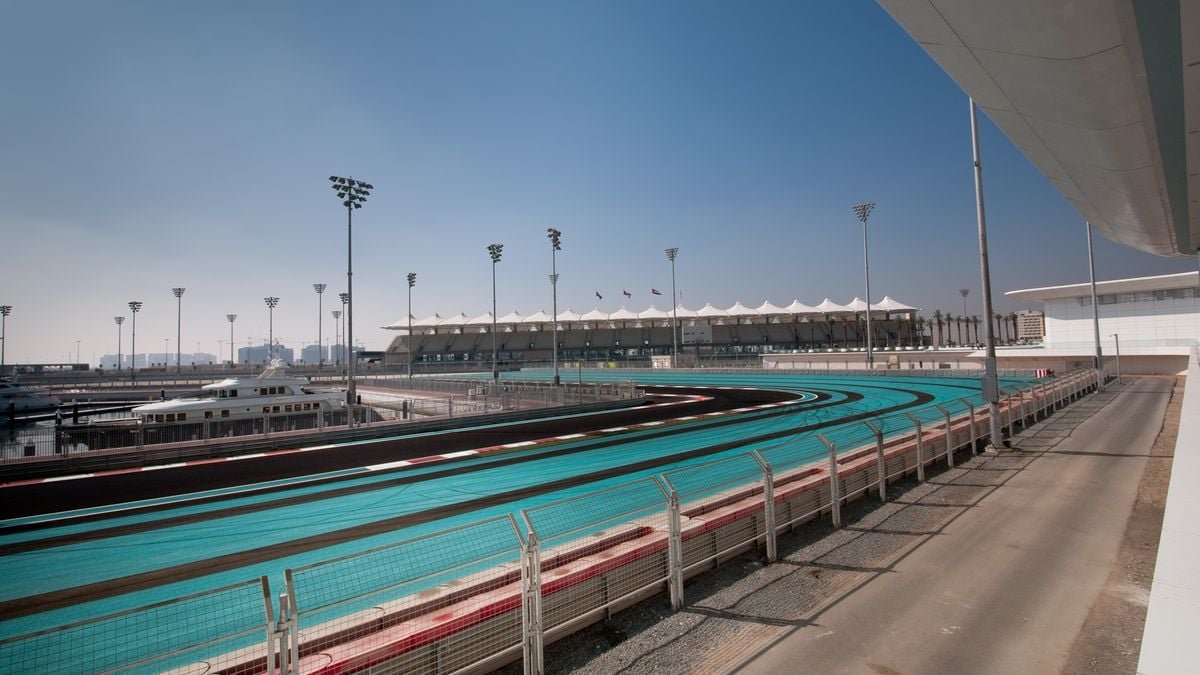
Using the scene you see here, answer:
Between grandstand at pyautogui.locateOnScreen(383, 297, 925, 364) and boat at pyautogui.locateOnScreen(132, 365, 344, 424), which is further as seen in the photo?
grandstand at pyautogui.locateOnScreen(383, 297, 925, 364)

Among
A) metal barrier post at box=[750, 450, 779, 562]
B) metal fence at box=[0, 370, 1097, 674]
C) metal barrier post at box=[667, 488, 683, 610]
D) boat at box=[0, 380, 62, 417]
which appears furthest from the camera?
boat at box=[0, 380, 62, 417]

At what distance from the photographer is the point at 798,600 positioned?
5.79 meters

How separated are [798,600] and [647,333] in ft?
313

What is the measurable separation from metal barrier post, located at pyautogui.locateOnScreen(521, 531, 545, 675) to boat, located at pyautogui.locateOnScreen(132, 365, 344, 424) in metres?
20.3

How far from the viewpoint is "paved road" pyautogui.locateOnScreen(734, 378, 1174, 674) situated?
4.65 metres

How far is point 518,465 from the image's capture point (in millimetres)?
14141

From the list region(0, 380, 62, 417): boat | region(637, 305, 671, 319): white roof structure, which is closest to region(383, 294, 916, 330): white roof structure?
region(637, 305, 671, 319): white roof structure

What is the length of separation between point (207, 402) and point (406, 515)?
19.1 m

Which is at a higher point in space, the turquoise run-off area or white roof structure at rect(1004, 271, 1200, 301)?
white roof structure at rect(1004, 271, 1200, 301)

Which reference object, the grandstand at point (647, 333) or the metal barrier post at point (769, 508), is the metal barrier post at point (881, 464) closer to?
the metal barrier post at point (769, 508)

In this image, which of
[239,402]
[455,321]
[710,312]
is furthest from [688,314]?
[239,402]

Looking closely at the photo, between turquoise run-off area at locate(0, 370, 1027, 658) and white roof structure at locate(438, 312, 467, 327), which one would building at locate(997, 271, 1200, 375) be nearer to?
turquoise run-off area at locate(0, 370, 1027, 658)

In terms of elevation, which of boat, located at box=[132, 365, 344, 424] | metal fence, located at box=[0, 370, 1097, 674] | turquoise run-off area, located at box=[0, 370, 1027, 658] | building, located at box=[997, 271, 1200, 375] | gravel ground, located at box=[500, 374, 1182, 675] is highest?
building, located at box=[997, 271, 1200, 375]

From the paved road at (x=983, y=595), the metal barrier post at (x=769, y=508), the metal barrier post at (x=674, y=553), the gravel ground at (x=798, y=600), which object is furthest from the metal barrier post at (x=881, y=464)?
the metal barrier post at (x=674, y=553)
